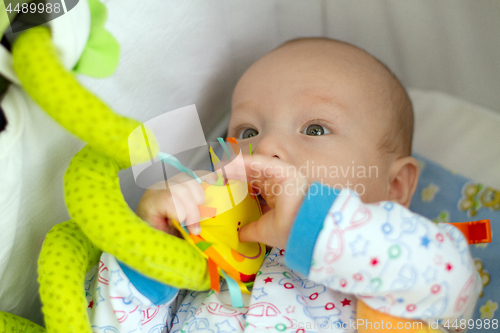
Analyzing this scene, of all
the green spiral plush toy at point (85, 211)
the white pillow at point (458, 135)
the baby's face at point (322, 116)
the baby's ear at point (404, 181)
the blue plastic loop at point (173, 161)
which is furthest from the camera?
the white pillow at point (458, 135)

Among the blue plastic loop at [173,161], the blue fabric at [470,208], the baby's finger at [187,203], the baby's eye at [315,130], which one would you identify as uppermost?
the blue plastic loop at [173,161]

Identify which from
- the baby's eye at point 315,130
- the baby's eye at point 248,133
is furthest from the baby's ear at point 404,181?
the baby's eye at point 248,133

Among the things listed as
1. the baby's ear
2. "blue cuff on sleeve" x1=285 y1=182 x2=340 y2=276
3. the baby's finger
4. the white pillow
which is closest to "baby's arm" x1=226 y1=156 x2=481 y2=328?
"blue cuff on sleeve" x1=285 y1=182 x2=340 y2=276

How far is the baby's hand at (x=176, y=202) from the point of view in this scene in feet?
2.32

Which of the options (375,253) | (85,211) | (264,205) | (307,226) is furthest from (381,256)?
(85,211)

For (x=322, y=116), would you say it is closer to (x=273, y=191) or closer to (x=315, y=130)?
(x=315, y=130)

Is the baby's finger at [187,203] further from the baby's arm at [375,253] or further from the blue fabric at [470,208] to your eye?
the blue fabric at [470,208]

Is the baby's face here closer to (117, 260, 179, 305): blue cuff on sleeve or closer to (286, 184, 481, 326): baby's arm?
(286, 184, 481, 326): baby's arm

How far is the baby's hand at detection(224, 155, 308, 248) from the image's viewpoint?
0.68 meters

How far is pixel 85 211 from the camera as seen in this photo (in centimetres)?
62

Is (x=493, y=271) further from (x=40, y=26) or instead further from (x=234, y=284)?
(x=40, y=26)

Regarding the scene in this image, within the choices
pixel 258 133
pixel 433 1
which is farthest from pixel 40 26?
pixel 433 1

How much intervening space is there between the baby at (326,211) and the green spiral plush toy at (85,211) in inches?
2.8

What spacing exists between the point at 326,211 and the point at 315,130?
292 mm
